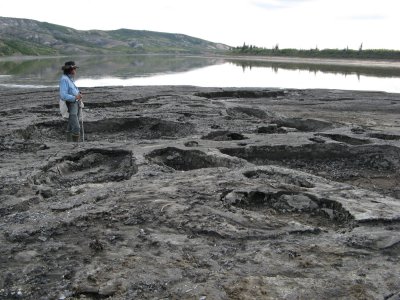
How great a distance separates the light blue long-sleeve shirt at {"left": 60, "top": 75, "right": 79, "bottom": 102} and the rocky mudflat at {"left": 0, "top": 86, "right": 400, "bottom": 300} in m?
1.21

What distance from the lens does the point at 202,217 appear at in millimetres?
6242

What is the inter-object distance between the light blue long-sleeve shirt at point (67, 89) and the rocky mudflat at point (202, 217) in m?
1.21

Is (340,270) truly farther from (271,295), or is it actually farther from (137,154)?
(137,154)

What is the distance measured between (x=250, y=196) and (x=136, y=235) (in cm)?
229

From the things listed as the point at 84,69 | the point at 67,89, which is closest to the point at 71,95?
the point at 67,89

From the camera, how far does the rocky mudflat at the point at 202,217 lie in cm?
465

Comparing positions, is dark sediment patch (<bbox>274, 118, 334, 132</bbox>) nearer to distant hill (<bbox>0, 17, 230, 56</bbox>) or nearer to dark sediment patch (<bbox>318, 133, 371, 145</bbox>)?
dark sediment patch (<bbox>318, 133, 371, 145</bbox>)

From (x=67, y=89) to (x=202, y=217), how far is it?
617 cm

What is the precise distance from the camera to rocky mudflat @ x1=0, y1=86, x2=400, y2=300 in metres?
4.65

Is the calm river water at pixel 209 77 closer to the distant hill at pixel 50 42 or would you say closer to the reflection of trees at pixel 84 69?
the reflection of trees at pixel 84 69

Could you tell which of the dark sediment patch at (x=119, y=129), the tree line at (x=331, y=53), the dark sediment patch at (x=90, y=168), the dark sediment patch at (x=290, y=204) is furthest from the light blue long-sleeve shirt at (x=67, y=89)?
the tree line at (x=331, y=53)

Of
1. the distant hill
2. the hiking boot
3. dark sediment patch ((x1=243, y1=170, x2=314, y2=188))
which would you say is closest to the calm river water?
the hiking boot

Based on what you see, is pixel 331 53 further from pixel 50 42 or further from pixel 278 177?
pixel 50 42

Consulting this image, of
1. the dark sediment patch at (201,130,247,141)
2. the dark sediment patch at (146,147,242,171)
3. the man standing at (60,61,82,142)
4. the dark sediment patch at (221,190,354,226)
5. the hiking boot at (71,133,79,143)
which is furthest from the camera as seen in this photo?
the dark sediment patch at (201,130,247,141)
